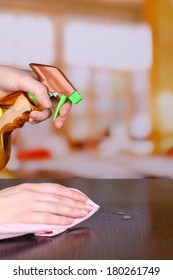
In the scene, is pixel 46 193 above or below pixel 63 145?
below

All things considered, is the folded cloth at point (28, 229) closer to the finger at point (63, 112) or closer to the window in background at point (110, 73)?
the finger at point (63, 112)

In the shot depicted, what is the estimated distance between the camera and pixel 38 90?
30.2 inches

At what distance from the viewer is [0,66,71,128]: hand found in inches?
30.3

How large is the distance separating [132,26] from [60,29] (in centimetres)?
31

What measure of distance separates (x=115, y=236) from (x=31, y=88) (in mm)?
226

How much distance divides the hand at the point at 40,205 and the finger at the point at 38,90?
0.12 m

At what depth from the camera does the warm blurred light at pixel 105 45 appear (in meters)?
2.46

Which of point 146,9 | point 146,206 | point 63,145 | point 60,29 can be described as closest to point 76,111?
→ point 63,145

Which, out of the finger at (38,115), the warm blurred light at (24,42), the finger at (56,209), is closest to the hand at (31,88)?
the finger at (38,115)

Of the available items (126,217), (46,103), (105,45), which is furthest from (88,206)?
(105,45)

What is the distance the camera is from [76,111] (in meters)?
2.50

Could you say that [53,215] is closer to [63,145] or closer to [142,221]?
[142,221]

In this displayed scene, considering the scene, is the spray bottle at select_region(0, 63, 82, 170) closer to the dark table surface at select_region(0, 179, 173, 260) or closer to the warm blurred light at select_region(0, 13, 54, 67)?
the dark table surface at select_region(0, 179, 173, 260)

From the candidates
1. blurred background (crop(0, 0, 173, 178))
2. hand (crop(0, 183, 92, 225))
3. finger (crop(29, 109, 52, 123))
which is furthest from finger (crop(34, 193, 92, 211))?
blurred background (crop(0, 0, 173, 178))
